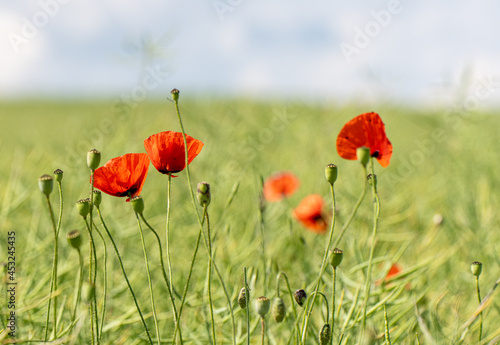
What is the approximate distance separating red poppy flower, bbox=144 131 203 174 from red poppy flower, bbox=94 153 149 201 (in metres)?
0.01

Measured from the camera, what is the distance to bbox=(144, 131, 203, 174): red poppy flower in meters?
0.63

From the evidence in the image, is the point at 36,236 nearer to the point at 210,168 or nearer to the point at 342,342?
the point at 210,168

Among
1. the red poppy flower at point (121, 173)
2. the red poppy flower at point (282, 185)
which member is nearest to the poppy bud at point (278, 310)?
the red poppy flower at point (121, 173)

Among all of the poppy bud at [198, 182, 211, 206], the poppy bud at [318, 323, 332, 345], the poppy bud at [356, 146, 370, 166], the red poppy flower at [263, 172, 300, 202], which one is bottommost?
the poppy bud at [318, 323, 332, 345]

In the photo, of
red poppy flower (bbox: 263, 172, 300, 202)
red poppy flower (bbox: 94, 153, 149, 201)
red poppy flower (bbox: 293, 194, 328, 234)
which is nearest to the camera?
red poppy flower (bbox: 94, 153, 149, 201)

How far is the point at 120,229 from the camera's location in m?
1.30

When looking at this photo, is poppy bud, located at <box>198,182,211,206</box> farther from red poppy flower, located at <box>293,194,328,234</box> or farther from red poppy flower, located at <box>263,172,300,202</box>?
red poppy flower, located at <box>263,172,300,202</box>

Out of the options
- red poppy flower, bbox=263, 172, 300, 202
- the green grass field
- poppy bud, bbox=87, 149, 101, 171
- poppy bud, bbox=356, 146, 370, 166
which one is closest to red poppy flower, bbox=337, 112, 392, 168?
poppy bud, bbox=356, 146, 370, 166

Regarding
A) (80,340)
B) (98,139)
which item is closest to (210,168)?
(98,139)

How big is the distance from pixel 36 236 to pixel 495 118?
2.09 metres

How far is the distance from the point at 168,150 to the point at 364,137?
0.25 meters

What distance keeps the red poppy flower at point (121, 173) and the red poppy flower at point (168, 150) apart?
0.01m

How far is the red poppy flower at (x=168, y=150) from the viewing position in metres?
0.63

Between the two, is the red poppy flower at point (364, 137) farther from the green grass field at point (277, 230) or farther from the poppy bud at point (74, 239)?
the poppy bud at point (74, 239)
